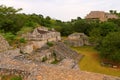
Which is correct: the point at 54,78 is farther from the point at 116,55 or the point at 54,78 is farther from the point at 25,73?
the point at 116,55

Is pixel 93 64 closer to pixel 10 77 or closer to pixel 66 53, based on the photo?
pixel 66 53

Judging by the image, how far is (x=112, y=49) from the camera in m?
23.8

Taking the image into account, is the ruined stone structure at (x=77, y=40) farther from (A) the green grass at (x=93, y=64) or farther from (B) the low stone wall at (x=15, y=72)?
(B) the low stone wall at (x=15, y=72)

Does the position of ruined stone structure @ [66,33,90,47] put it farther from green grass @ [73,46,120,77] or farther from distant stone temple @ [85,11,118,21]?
distant stone temple @ [85,11,118,21]

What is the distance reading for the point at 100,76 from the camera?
32.4 ft

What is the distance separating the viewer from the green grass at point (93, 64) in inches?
808

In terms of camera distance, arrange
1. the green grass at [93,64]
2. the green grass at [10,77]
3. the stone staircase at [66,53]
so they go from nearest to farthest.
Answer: the green grass at [10,77], the green grass at [93,64], the stone staircase at [66,53]

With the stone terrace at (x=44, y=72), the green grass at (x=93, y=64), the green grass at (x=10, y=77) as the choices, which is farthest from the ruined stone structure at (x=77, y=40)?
the green grass at (x=10, y=77)

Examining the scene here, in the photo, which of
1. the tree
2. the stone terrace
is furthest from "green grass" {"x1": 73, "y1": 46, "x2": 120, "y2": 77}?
the stone terrace

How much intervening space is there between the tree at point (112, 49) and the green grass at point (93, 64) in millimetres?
1222

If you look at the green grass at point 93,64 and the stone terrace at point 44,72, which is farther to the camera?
the green grass at point 93,64

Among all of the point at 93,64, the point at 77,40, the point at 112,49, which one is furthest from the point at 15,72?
the point at 77,40

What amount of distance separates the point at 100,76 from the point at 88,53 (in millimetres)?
18764

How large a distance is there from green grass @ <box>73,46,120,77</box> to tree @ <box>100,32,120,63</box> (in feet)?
4.01
